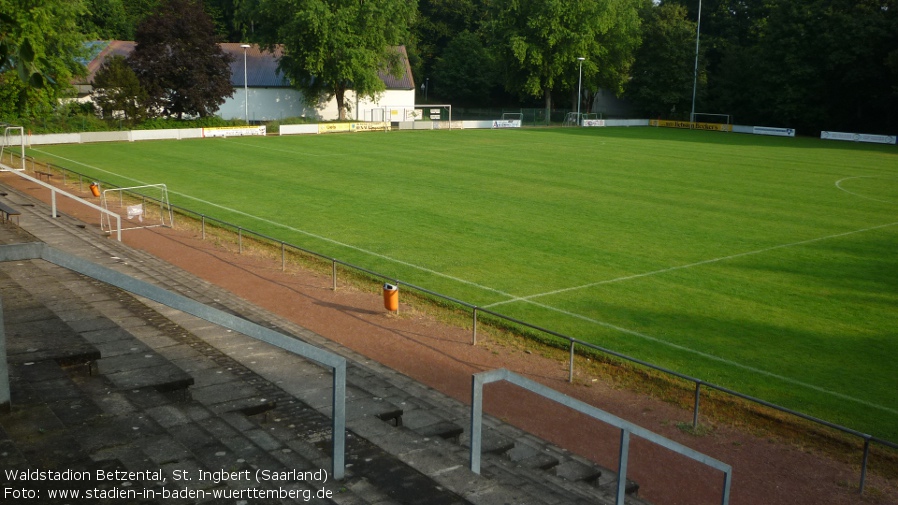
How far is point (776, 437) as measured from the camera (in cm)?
1151

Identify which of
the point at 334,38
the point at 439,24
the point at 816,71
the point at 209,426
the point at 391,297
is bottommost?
the point at 391,297

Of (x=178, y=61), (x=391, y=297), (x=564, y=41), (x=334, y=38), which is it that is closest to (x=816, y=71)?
(x=564, y=41)

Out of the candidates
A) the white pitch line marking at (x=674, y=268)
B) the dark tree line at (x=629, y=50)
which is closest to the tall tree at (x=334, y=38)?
the dark tree line at (x=629, y=50)

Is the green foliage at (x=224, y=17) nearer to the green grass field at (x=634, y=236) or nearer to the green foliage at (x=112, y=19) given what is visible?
the green foliage at (x=112, y=19)

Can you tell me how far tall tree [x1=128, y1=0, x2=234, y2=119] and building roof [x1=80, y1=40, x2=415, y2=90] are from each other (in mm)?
11049

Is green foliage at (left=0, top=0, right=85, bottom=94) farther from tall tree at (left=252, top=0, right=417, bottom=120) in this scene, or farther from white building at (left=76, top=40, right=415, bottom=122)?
white building at (left=76, top=40, right=415, bottom=122)

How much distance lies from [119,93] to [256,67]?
77.3 ft

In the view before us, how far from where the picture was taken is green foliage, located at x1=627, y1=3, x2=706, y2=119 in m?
83.9

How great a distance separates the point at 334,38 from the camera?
69188mm

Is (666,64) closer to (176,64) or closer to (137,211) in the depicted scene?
(176,64)

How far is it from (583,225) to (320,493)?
21369 millimetres

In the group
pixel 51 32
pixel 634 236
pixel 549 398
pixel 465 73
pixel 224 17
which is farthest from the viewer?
pixel 224 17

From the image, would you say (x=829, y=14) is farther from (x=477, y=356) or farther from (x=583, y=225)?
(x=477, y=356)

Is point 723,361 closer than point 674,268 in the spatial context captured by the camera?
Yes
